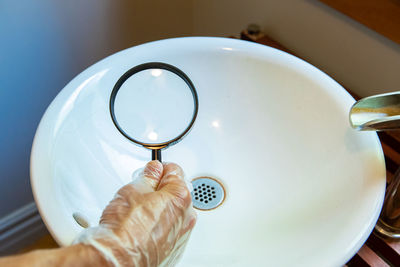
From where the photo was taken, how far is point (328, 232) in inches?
20.9

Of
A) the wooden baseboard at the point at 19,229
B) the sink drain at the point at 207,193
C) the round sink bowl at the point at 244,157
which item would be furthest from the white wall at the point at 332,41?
the wooden baseboard at the point at 19,229

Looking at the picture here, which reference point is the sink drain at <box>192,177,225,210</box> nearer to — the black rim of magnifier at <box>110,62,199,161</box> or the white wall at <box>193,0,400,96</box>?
the black rim of magnifier at <box>110,62,199,161</box>

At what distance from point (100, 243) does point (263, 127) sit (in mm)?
413

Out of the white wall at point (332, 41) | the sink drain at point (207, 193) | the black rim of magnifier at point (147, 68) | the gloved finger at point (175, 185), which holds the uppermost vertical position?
the white wall at point (332, 41)

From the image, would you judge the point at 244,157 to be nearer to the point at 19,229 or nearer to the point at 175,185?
the point at 175,185

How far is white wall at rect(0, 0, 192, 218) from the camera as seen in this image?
894 millimetres

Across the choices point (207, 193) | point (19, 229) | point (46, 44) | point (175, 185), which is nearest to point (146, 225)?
point (175, 185)

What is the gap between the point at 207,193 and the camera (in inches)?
28.0

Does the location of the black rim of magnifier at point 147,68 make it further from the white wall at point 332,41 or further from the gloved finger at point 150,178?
the white wall at point 332,41

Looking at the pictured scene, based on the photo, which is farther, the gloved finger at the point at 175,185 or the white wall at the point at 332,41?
the white wall at the point at 332,41

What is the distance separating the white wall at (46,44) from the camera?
0.89 meters

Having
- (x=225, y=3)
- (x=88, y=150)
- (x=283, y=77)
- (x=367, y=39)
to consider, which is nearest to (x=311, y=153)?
(x=283, y=77)

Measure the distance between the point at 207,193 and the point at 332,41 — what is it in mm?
407

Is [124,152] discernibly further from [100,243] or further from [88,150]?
[100,243]
